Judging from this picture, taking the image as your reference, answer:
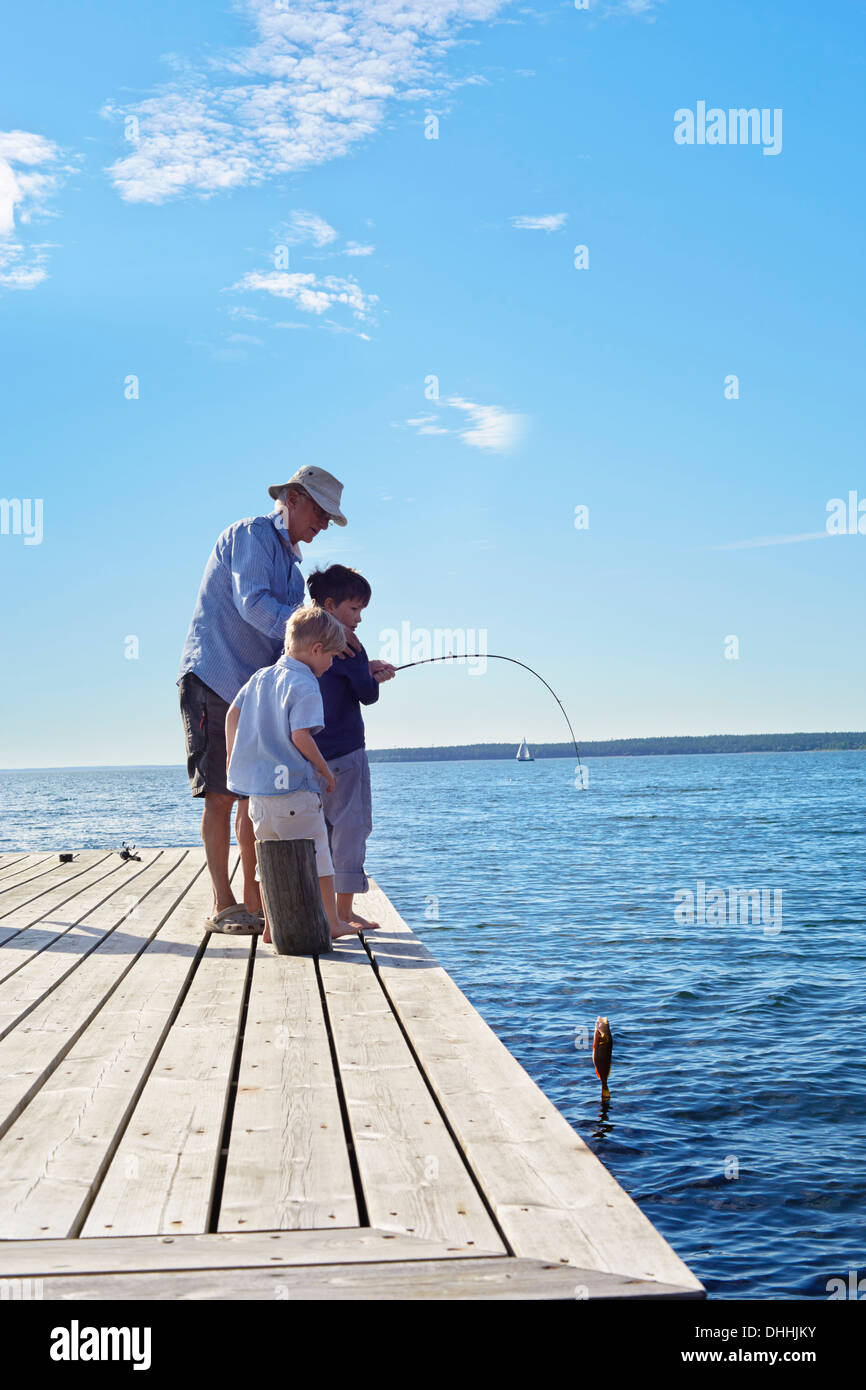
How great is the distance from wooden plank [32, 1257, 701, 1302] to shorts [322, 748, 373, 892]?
139 inches

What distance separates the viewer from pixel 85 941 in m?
5.23

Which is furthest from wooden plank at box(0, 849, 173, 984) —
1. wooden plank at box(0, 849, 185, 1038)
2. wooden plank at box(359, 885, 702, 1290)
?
wooden plank at box(359, 885, 702, 1290)

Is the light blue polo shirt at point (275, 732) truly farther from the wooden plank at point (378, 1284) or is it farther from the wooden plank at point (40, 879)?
the wooden plank at point (378, 1284)

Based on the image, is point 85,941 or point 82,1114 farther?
point 85,941

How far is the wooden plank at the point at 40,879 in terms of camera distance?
670cm

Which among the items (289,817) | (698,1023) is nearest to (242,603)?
(289,817)

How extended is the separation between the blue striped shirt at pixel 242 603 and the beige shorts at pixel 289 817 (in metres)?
0.68

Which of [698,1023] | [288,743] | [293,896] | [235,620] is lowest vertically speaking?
[698,1023]

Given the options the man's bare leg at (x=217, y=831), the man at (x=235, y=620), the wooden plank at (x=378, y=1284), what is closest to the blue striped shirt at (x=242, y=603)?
the man at (x=235, y=620)

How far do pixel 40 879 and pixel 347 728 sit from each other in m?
3.51

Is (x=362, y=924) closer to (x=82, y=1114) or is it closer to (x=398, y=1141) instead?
(x=82, y=1114)

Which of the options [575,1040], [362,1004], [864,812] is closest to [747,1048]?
[575,1040]

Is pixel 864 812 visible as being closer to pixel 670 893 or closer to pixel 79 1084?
pixel 670 893

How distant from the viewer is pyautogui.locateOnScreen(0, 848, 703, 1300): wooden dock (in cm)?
193
